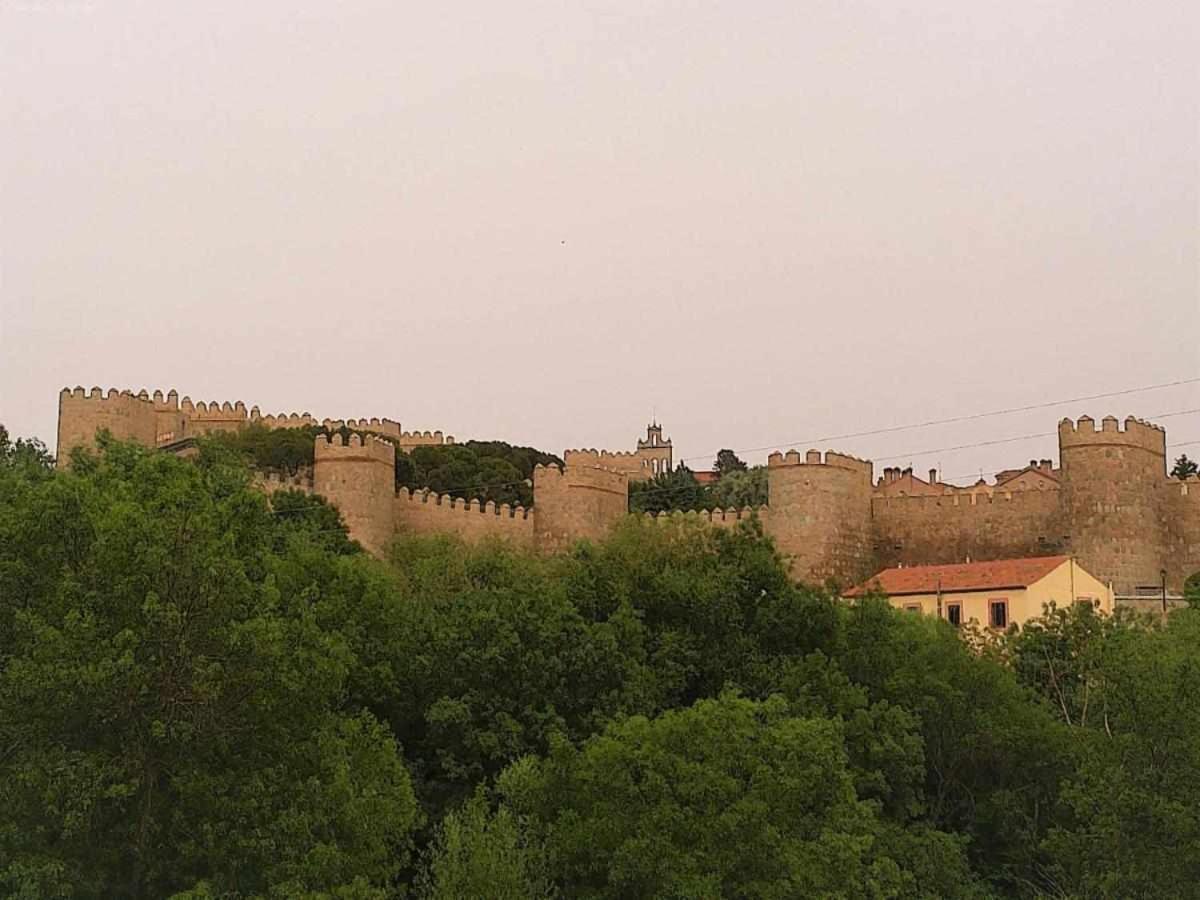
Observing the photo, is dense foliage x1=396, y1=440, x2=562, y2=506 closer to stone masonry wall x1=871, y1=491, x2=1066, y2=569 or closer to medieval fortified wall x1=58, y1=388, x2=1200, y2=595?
medieval fortified wall x1=58, y1=388, x2=1200, y2=595

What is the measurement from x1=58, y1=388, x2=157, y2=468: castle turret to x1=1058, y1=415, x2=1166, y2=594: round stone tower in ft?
85.4

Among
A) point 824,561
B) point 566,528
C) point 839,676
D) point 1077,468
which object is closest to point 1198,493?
point 1077,468

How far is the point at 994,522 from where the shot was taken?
45.7 meters

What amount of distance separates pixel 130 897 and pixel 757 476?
4614 centimetres

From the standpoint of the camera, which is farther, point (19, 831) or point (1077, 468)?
point (1077, 468)

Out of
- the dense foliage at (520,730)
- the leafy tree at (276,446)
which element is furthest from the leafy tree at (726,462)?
the dense foliage at (520,730)

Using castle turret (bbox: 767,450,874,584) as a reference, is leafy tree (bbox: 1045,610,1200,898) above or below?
below

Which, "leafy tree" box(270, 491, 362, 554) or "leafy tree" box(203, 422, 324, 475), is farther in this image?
"leafy tree" box(203, 422, 324, 475)

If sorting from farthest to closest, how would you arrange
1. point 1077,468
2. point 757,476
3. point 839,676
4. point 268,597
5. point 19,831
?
1. point 757,476
2. point 1077,468
3. point 839,676
4. point 268,597
5. point 19,831

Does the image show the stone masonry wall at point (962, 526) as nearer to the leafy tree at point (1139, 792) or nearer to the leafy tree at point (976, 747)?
the leafy tree at point (976, 747)

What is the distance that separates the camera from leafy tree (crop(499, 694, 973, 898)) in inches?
803

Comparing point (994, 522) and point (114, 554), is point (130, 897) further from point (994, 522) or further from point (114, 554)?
point (994, 522)

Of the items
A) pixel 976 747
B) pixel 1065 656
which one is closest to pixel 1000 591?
pixel 1065 656

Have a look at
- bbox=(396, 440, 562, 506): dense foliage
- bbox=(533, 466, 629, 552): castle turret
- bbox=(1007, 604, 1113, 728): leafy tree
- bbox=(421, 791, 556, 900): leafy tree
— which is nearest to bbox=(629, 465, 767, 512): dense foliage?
bbox=(396, 440, 562, 506): dense foliage
